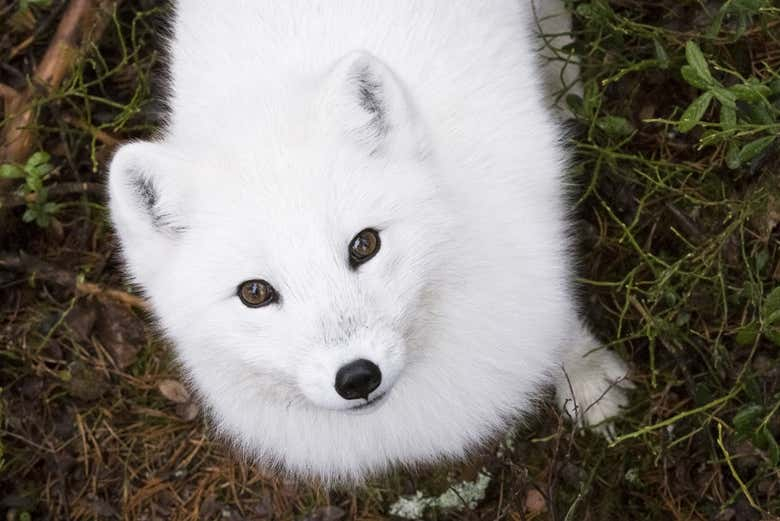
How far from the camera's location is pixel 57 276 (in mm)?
3693

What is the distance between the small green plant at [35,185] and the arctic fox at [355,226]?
0.82 m

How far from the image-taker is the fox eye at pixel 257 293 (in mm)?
2129

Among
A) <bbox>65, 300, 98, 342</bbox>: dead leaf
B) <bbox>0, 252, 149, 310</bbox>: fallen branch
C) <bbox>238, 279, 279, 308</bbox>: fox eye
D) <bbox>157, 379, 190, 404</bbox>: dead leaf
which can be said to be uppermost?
<bbox>238, 279, 279, 308</bbox>: fox eye

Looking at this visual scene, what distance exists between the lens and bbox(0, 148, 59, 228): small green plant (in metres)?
3.49

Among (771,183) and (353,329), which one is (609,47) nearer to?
(771,183)

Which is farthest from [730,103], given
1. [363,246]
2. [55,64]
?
[55,64]

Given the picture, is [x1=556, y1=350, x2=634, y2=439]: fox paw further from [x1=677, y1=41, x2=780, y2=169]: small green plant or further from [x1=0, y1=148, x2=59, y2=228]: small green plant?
[x1=0, y1=148, x2=59, y2=228]: small green plant

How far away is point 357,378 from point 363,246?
1.07 feet

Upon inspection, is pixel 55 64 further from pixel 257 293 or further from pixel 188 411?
pixel 257 293

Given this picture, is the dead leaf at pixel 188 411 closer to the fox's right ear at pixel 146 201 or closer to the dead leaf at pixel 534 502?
the fox's right ear at pixel 146 201

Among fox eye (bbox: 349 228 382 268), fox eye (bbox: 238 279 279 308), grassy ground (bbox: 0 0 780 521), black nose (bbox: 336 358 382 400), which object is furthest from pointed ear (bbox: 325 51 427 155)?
grassy ground (bbox: 0 0 780 521)

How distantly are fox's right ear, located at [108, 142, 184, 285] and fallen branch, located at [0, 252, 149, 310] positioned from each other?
1281 mm

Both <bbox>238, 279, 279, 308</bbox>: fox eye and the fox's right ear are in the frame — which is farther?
the fox's right ear

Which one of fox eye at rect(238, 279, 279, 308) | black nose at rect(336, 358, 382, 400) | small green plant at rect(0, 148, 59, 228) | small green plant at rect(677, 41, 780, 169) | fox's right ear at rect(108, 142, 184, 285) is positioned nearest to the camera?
black nose at rect(336, 358, 382, 400)
